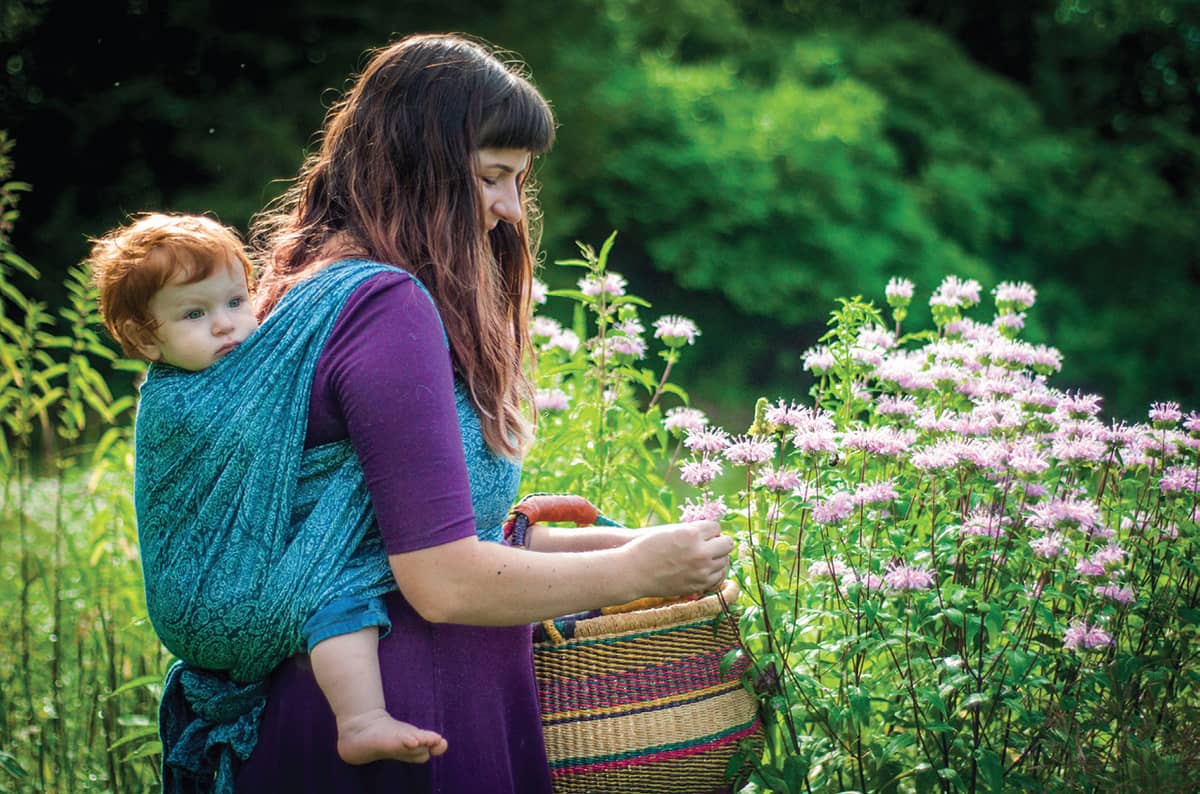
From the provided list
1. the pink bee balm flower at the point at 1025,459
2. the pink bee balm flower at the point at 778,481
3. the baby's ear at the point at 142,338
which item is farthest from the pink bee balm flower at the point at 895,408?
the baby's ear at the point at 142,338

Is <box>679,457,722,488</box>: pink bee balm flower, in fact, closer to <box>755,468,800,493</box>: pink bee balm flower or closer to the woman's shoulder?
<box>755,468,800,493</box>: pink bee balm flower

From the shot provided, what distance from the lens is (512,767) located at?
170 centimetres

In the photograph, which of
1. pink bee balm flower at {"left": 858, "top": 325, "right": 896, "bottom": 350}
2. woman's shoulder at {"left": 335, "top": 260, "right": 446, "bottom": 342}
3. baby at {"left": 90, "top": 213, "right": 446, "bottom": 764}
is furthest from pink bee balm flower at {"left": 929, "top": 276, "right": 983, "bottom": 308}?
baby at {"left": 90, "top": 213, "right": 446, "bottom": 764}

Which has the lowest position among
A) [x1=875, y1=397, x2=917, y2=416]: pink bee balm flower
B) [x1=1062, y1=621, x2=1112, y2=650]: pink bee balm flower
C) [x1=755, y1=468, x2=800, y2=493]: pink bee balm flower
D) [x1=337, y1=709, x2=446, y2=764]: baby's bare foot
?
[x1=337, y1=709, x2=446, y2=764]: baby's bare foot

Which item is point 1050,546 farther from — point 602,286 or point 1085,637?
point 602,286

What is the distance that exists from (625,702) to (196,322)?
813 mm

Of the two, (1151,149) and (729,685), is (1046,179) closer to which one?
(1151,149)

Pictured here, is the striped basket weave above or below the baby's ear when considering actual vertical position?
below

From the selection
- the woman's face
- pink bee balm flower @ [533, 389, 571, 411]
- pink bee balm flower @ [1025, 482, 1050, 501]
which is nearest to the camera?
the woman's face

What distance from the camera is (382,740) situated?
147 centimetres

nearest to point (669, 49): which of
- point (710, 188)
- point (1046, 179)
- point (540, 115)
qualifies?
point (710, 188)

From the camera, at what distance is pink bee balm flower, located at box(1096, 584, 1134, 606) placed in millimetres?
1941

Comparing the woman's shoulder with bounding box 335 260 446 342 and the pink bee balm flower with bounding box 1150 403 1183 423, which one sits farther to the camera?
the pink bee balm flower with bounding box 1150 403 1183 423

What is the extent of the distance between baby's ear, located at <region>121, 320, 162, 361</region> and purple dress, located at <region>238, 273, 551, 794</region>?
0.87ft
